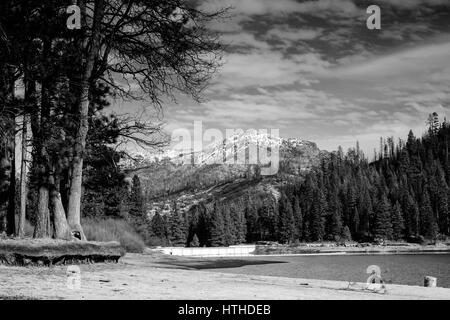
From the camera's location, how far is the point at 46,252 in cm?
1119

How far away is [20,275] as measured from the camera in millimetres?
9406

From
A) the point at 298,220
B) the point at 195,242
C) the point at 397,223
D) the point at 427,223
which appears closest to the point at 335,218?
the point at 298,220

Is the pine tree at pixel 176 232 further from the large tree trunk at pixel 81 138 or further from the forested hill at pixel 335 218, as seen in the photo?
the large tree trunk at pixel 81 138

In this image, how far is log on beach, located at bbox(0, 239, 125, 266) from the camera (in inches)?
432

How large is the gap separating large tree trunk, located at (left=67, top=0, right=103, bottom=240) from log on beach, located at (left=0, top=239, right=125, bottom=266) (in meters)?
2.01

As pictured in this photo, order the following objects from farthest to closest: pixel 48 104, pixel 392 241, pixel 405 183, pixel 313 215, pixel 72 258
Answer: pixel 405 183, pixel 313 215, pixel 392 241, pixel 48 104, pixel 72 258

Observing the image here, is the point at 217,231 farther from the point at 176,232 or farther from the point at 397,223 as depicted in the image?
the point at 397,223

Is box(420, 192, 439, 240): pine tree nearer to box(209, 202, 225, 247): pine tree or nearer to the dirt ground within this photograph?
box(209, 202, 225, 247): pine tree

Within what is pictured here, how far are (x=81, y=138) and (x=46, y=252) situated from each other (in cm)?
401

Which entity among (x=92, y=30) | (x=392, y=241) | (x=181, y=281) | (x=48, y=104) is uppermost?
(x=92, y=30)

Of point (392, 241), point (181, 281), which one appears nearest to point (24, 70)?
point (181, 281)
